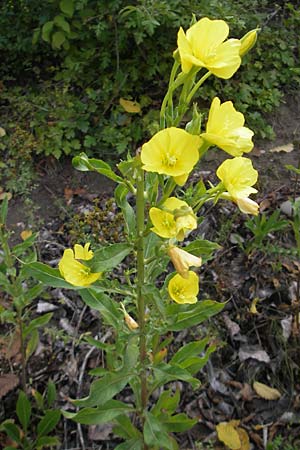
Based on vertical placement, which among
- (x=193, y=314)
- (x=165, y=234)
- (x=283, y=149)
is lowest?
(x=283, y=149)

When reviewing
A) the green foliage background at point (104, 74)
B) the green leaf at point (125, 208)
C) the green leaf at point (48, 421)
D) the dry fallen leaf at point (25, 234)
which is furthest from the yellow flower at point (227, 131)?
the green foliage background at point (104, 74)

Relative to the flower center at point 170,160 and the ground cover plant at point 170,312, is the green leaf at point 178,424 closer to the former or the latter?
the ground cover plant at point 170,312

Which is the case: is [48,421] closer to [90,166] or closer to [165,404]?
[165,404]

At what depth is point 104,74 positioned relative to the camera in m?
3.63

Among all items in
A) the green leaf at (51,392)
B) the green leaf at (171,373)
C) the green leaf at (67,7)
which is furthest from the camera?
the green leaf at (67,7)

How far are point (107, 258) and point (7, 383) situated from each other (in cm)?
116

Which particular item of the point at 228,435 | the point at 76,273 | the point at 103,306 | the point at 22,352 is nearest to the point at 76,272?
the point at 76,273

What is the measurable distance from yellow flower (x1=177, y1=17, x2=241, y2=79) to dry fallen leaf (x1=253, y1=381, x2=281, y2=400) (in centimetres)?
164

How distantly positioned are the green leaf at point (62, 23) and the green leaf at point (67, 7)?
0.19ft

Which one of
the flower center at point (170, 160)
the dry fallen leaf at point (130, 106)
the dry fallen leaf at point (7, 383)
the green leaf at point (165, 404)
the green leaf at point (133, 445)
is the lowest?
the dry fallen leaf at point (7, 383)

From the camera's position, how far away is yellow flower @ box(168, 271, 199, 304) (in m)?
1.44

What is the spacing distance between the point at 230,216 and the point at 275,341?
32.6 inches

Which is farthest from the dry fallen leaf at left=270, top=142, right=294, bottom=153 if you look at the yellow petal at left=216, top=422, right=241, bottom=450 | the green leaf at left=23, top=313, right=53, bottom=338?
the green leaf at left=23, top=313, right=53, bottom=338

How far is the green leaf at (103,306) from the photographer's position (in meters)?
1.56
